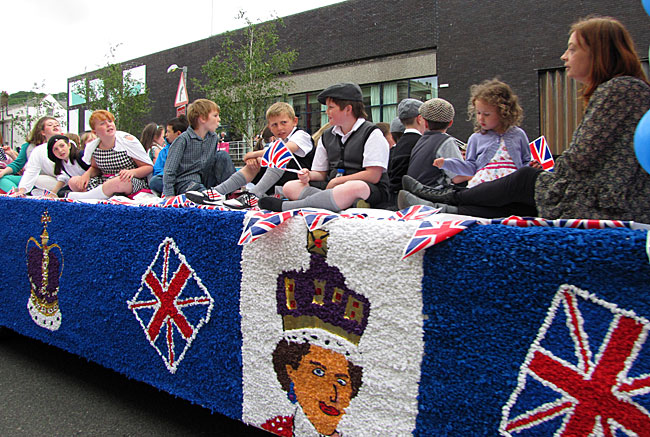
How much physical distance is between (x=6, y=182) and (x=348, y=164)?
5383mm

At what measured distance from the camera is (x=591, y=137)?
66.6 inches

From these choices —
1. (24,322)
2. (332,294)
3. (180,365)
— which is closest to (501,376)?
(332,294)

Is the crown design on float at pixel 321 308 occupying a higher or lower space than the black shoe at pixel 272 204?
lower

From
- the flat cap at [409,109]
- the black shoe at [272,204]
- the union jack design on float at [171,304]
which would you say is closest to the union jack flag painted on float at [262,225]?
the union jack design on float at [171,304]

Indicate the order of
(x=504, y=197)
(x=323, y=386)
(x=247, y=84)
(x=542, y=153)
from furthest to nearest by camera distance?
(x=247, y=84)
(x=542, y=153)
(x=504, y=197)
(x=323, y=386)

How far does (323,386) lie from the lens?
61.4 inches

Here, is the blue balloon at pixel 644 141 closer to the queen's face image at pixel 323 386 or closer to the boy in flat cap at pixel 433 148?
the queen's face image at pixel 323 386

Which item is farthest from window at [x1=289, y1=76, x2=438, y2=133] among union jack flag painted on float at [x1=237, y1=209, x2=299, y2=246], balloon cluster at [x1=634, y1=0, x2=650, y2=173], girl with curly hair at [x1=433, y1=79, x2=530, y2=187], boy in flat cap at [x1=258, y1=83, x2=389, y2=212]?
balloon cluster at [x1=634, y1=0, x2=650, y2=173]

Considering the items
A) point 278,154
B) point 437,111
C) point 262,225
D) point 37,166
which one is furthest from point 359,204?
point 37,166

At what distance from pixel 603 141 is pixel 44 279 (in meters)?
2.90

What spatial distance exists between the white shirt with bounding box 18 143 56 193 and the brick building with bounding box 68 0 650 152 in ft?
44.5

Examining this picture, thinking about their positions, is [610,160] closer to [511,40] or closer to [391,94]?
[511,40]

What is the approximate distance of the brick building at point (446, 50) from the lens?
48.1 feet

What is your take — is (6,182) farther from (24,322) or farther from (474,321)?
(474,321)
